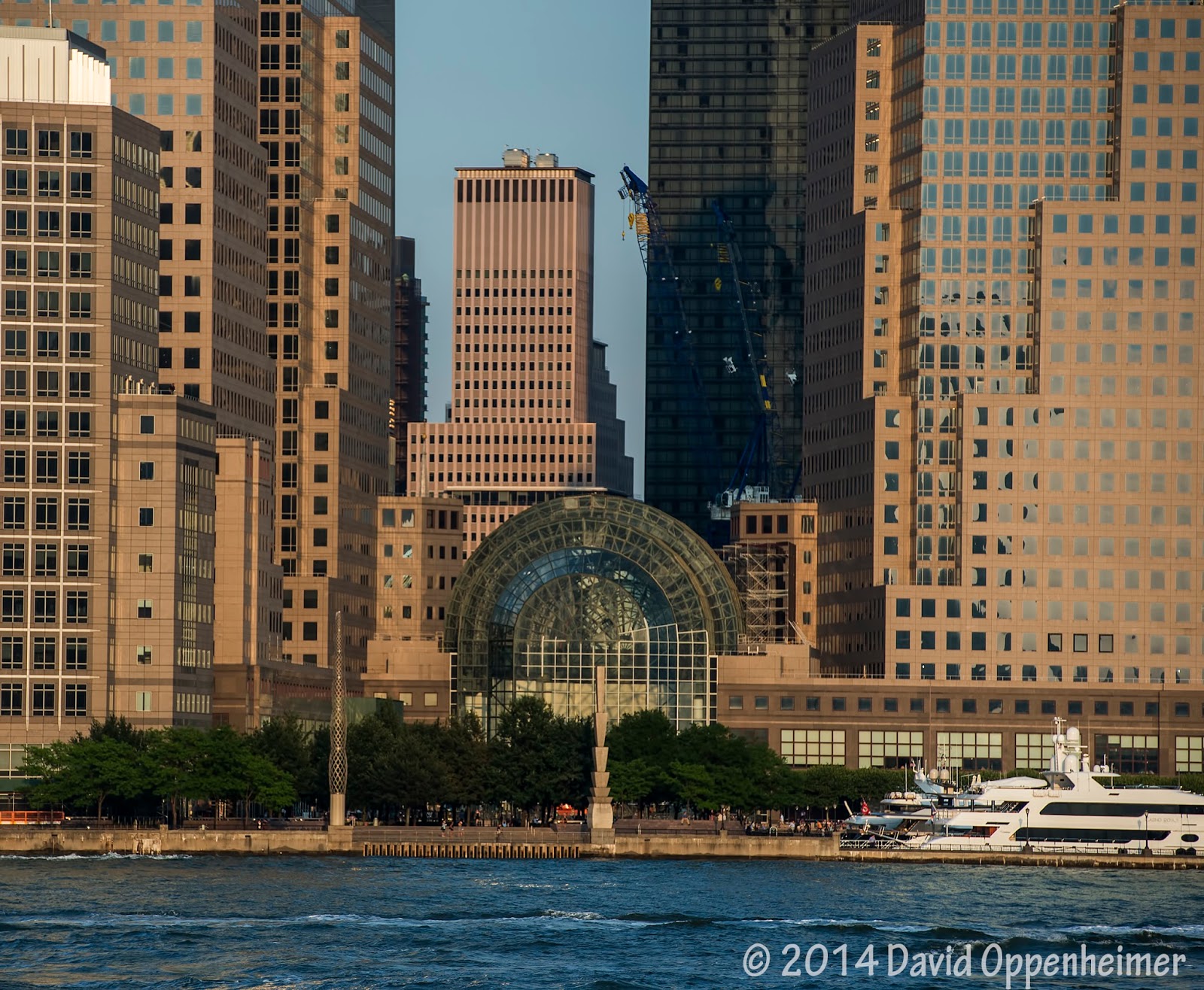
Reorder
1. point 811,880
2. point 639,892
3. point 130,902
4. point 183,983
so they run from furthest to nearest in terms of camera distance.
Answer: point 811,880 < point 639,892 < point 130,902 < point 183,983

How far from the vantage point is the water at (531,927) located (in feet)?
461

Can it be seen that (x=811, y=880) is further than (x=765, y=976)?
Yes

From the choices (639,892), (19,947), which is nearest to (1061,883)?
(639,892)

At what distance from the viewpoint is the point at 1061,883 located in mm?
198500

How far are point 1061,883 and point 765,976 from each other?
61.6 meters

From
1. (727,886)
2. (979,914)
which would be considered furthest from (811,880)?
(979,914)

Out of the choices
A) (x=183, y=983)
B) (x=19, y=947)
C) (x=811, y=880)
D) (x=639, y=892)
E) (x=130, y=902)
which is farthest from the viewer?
(x=811, y=880)

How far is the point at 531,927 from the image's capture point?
6250 inches

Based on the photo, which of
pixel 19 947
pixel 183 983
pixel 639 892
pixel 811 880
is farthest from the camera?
pixel 811 880

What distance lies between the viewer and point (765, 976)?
142m

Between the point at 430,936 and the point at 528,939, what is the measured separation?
5568mm

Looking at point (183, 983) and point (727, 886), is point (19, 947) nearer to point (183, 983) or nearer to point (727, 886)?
point (183, 983)

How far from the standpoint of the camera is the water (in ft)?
461

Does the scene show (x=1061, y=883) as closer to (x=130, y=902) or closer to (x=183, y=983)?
(x=130, y=902)
